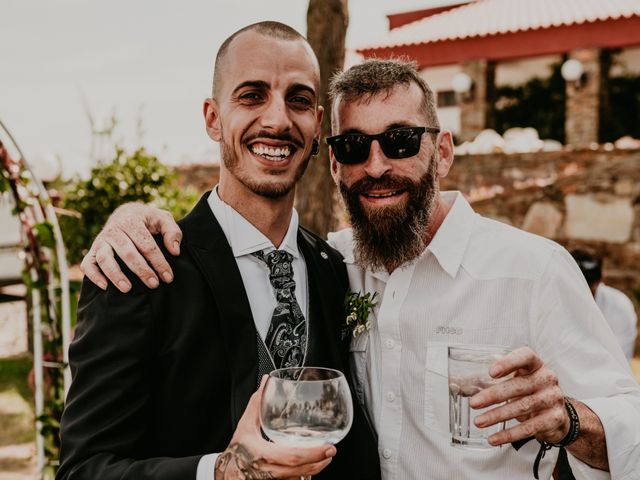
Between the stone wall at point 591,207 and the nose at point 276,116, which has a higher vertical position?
the nose at point 276,116

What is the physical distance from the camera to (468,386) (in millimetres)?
1676

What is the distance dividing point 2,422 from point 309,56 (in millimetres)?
5585

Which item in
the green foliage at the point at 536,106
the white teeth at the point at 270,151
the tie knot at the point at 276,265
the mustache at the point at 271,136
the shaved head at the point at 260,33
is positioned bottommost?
the tie knot at the point at 276,265

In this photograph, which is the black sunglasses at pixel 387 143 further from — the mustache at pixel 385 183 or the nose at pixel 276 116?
the nose at pixel 276 116

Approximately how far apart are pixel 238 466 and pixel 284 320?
651 mm

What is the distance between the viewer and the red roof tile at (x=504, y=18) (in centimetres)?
1299

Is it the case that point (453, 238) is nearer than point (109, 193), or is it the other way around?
point (453, 238)

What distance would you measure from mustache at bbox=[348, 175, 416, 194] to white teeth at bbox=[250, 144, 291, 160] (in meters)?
0.33

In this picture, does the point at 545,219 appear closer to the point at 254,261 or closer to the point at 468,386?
the point at 254,261

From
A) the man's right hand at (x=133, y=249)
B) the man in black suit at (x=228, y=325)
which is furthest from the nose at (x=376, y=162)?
the man's right hand at (x=133, y=249)

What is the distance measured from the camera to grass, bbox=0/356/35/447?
618 centimetres

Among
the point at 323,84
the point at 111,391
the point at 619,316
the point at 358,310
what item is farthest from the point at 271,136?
the point at 619,316

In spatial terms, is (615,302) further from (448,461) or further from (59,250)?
(59,250)

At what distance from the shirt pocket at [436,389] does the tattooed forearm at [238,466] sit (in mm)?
535
